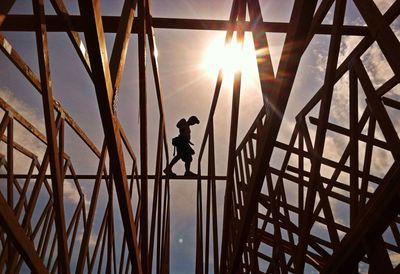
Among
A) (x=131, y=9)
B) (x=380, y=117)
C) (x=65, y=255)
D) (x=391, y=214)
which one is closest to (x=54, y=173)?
(x=65, y=255)

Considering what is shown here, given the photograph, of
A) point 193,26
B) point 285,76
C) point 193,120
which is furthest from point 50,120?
point 193,120

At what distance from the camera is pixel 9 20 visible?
5523 mm

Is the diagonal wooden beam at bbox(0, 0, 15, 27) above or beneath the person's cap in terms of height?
beneath

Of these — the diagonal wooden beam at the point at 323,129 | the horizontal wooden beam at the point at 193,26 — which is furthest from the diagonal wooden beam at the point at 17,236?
the horizontal wooden beam at the point at 193,26

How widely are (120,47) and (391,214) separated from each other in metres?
3.00

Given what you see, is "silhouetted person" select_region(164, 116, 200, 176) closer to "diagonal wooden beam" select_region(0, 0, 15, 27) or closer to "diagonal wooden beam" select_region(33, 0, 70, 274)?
"diagonal wooden beam" select_region(33, 0, 70, 274)

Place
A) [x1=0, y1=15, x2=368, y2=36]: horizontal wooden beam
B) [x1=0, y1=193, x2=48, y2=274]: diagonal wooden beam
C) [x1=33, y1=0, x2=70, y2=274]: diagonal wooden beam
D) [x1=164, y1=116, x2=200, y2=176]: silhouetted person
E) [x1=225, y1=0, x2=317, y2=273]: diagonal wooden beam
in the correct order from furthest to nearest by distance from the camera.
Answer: [x1=164, y1=116, x2=200, y2=176]: silhouetted person
[x1=0, y1=15, x2=368, y2=36]: horizontal wooden beam
[x1=33, y1=0, x2=70, y2=274]: diagonal wooden beam
[x1=0, y1=193, x2=48, y2=274]: diagonal wooden beam
[x1=225, y1=0, x2=317, y2=273]: diagonal wooden beam

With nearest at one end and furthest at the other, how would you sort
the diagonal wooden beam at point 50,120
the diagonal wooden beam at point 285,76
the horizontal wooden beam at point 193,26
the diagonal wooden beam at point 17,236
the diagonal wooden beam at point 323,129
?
the diagonal wooden beam at point 285,76
the diagonal wooden beam at point 17,236
the diagonal wooden beam at point 50,120
the diagonal wooden beam at point 323,129
the horizontal wooden beam at point 193,26

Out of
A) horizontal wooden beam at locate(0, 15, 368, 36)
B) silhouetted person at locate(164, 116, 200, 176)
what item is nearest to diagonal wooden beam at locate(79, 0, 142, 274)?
horizontal wooden beam at locate(0, 15, 368, 36)

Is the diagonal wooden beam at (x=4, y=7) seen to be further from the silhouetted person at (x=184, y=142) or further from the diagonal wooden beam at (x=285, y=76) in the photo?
the silhouetted person at (x=184, y=142)

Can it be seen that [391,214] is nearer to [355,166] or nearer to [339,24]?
[355,166]

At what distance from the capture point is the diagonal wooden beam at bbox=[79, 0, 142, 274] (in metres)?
2.25

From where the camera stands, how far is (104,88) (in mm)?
2574

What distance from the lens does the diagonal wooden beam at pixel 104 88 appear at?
2.25 meters
